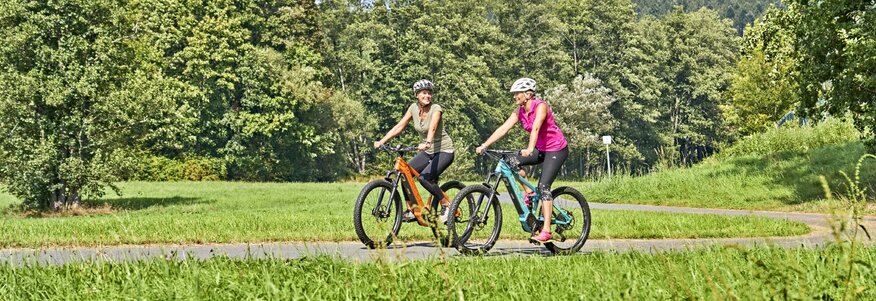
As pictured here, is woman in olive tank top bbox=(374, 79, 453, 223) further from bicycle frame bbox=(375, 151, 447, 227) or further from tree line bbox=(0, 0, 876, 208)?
tree line bbox=(0, 0, 876, 208)

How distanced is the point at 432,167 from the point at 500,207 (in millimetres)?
1238

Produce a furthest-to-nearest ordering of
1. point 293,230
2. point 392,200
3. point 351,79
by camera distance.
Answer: point 351,79, point 293,230, point 392,200

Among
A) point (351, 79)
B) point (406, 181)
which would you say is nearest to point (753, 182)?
point (406, 181)

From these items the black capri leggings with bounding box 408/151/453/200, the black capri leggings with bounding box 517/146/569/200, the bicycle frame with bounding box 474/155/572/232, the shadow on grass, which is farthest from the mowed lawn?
the shadow on grass

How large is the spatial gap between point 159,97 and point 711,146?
2615 inches

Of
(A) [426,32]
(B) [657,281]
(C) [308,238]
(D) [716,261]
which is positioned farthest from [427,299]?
(A) [426,32]

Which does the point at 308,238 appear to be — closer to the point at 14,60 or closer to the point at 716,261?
the point at 716,261

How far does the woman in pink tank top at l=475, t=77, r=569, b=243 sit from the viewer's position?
9734 mm

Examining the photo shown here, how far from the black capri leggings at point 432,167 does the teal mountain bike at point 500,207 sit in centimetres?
59

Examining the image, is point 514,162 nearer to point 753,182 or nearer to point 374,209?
point 374,209

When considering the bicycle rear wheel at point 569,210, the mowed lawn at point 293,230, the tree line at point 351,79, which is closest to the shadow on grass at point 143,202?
the tree line at point 351,79

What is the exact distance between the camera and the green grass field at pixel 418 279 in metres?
4.84

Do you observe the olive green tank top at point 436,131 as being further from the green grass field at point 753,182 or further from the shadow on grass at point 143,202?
the shadow on grass at point 143,202

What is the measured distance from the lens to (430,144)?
10828 millimetres
